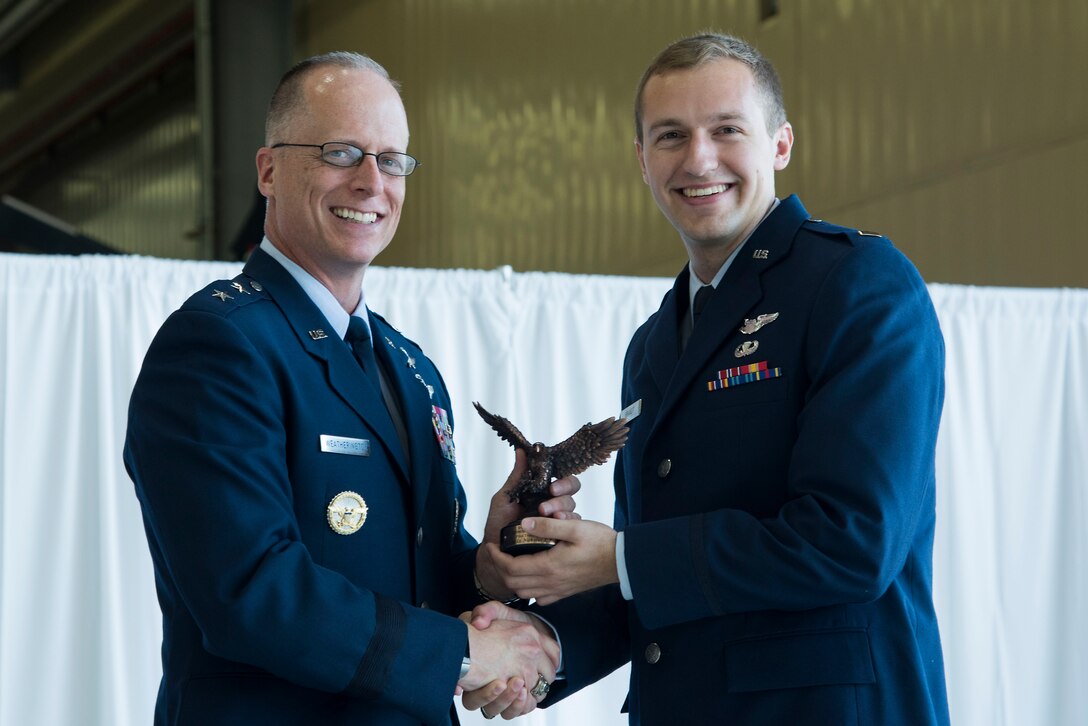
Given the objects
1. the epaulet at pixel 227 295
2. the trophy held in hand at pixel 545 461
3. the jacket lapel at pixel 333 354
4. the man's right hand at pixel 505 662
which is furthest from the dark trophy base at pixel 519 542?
the epaulet at pixel 227 295

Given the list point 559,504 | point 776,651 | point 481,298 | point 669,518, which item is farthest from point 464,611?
point 481,298

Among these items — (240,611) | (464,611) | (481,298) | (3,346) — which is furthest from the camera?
(481,298)

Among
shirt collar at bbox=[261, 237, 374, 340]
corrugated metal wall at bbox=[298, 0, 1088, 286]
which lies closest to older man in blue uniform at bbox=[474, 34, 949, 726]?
shirt collar at bbox=[261, 237, 374, 340]

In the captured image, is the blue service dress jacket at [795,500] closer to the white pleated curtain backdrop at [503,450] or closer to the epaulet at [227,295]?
the epaulet at [227,295]

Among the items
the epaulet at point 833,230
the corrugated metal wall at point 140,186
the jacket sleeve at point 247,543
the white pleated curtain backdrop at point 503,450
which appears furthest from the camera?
the corrugated metal wall at point 140,186

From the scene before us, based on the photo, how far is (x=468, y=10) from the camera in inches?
378

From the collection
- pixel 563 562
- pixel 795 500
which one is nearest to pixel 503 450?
pixel 563 562

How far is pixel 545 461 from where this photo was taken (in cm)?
230

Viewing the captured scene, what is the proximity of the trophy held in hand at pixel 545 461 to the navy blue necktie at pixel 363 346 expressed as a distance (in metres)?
0.19

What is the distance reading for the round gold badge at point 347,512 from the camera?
2.07 metres

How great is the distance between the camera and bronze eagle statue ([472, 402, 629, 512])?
7.22 ft

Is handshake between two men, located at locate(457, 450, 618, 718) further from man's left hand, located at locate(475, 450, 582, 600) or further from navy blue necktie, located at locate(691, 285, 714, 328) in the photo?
navy blue necktie, located at locate(691, 285, 714, 328)

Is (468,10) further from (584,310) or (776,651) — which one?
(776,651)

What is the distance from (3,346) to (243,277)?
1.82 metres
